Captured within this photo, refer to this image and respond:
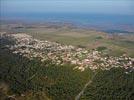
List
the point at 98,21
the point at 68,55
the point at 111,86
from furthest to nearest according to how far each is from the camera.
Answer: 1. the point at 98,21
2. the point at 68,55
3. the point at 111,86

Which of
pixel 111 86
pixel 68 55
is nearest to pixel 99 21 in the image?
pixel 68 55

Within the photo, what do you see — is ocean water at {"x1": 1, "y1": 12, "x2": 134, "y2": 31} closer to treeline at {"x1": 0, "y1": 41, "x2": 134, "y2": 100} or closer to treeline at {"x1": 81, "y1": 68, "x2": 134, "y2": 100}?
treeline at {"x1": 0, "y1": 41, "x2": 134, "y2": 100}

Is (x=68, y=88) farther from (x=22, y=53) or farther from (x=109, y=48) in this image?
(x=109, y=48)

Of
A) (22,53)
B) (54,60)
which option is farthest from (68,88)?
(22,53)

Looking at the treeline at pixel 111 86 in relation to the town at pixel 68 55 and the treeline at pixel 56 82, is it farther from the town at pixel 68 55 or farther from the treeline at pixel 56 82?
the town at pixel 68 55

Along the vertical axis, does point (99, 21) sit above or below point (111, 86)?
below

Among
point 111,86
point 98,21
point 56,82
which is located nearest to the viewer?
point 111,86

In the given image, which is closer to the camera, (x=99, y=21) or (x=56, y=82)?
(x=56, y=82)

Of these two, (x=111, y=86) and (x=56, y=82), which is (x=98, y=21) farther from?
(x=111, y=86)

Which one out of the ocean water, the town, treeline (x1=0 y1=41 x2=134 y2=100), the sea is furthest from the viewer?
the ocean water

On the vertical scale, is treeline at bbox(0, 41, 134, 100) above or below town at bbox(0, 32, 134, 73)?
below

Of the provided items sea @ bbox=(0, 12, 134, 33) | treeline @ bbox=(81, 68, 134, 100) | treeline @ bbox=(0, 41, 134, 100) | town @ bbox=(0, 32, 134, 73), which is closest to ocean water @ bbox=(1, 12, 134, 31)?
sea @ bbox=(0, 12, 134, 33)
